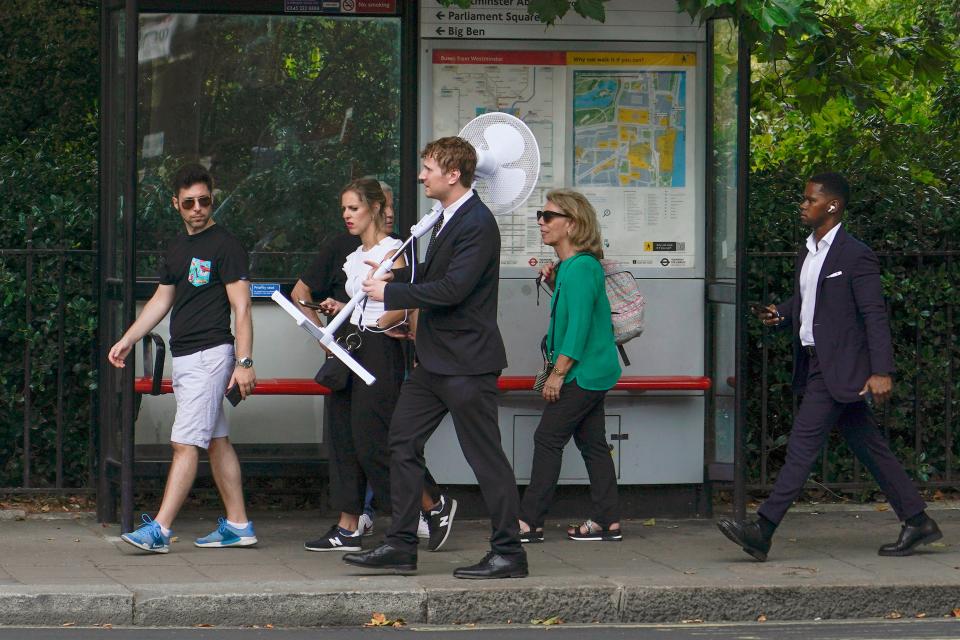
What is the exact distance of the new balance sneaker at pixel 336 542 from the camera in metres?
7.29

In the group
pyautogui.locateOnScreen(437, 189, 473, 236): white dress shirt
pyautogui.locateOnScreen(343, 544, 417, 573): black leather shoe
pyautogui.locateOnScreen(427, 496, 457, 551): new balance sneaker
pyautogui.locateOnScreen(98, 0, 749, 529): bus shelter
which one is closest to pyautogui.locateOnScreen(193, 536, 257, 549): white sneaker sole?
pyautogui.locateOnScreen(98, 0, 749, 529): bus shelter

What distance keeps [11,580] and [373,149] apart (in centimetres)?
302

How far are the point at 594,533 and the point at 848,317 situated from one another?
166 cm

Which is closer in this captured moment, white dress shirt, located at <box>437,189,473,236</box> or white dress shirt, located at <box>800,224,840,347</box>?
white dress shirt, located at <box>437,189,473,236</box>

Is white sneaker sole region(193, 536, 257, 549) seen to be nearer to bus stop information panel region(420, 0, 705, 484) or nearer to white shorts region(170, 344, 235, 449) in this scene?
white shorts region(170, 344, 235, 449)

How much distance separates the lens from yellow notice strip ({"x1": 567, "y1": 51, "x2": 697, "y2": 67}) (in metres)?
8.03

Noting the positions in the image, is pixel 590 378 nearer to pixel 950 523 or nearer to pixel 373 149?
pixel 373 149

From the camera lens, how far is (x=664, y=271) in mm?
8133

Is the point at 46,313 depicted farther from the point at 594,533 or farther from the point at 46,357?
the point at 594,533

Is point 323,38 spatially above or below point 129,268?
above

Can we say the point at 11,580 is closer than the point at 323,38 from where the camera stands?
Yes

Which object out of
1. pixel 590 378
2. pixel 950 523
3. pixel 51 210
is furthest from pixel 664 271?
pixel 51 210

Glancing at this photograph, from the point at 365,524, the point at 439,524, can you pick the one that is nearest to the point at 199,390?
the point at 365,524

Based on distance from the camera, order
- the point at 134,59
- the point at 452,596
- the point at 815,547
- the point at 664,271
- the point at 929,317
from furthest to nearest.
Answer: the point at 929,317, the point at 664,271, the point at 815,547, the point at 134,59, the point at 452,596
